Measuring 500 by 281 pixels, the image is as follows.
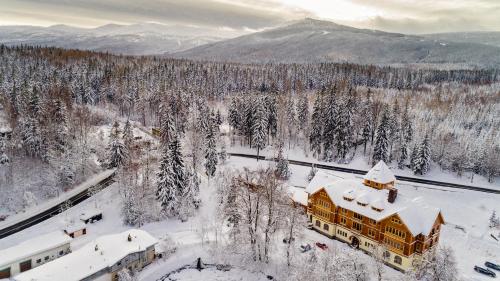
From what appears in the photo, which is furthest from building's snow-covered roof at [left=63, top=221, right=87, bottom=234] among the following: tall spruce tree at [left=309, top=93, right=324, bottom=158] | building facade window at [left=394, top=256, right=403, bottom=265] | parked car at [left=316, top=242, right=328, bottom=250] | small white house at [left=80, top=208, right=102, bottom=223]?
tall spruce tree at [left=309, top=93, right=324, bottom=158]

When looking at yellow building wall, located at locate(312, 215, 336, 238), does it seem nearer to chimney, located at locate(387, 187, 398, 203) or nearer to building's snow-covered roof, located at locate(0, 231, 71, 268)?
chimney, located at locate(387, 187, 398, 203)

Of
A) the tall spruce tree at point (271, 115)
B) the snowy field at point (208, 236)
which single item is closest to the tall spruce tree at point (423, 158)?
the snowy field at point (208, 236)

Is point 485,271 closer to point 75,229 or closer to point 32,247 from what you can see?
point 75,229

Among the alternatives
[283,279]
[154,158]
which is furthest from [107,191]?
[283,279]

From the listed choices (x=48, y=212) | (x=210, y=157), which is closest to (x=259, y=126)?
(x=210, y=157)

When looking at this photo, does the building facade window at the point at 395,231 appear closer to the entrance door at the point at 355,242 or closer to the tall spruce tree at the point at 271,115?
the entrance door at the point at 355,242

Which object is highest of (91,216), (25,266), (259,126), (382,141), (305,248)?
(259,126)

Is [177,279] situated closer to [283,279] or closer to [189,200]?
[283,279]
